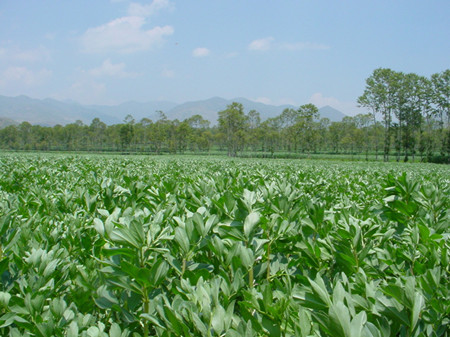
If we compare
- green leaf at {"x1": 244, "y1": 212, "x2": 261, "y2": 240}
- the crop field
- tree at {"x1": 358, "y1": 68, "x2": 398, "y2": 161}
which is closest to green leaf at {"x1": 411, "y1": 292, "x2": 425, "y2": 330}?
the crop field

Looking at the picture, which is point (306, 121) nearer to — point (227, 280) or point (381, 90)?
point (381, 90)

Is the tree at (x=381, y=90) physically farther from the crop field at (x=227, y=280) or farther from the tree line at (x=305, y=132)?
the crop field at (x=227, y=280)

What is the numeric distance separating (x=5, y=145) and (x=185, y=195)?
413ft

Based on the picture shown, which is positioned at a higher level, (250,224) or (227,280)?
(250,224)

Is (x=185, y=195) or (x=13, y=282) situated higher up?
(x=185, y=195)

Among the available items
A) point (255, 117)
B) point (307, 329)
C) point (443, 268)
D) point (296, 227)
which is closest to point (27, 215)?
point (296, 227)

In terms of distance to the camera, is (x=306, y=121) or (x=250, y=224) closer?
(x=250, y=224)

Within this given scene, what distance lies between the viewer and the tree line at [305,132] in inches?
2312

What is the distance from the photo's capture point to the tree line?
193ft

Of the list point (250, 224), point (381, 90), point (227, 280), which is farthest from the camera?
point (381, 90)

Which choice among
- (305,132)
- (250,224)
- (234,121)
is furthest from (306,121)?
(250,224)

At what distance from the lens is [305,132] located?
71438 millimetres

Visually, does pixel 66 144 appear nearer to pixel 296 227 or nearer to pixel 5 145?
pixel 5 145

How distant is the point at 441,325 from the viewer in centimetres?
86
